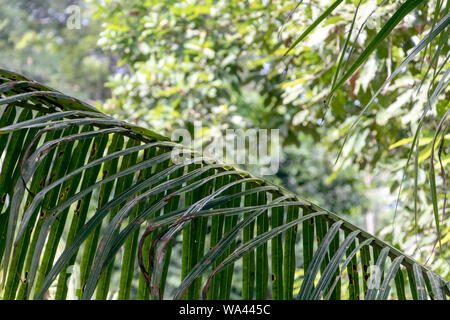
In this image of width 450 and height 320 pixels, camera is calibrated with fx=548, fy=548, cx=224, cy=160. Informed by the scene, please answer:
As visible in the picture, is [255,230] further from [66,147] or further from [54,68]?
[54,68]

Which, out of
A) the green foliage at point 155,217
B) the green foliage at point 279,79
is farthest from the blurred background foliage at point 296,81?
the green foliage at point 155,217

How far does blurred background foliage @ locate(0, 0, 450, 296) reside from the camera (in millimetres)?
1618

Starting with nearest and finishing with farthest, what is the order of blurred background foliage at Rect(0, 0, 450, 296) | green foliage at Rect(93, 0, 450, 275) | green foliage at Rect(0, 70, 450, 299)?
green foliage at Rect(0, 70, 450, 299) < blurred background foliage at Rect(0, 0, 450, 296) < green foliage at Rect(93, 0, 450, 275)

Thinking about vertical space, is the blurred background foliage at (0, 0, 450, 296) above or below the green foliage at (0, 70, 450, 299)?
above

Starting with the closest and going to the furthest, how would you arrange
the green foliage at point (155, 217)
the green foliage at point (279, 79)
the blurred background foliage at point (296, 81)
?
1. the green foliage at point (155, 217)
2. the blurred background foliage at point (296, 81)
3. the green foliage at point (279, 79)

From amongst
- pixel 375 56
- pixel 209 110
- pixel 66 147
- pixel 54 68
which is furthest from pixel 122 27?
pixel 54 68

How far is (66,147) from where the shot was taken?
27.4 inches

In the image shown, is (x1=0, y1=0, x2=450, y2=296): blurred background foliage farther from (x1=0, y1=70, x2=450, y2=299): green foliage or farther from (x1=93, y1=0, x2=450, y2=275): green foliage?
(x1=0, y1=70, x2=450, y2=299): green foliage

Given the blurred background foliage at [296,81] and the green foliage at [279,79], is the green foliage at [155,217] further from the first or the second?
the green foliage at [279,79]

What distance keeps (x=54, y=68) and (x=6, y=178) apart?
971 cm

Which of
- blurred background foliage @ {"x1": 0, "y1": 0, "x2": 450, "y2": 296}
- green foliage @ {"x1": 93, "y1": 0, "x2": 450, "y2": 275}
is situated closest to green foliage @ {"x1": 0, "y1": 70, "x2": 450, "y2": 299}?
blurred background foliage @ {"x1": 0, "y1": 0, "x2": 450, "y2": 296}

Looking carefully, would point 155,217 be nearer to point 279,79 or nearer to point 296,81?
point 296,81

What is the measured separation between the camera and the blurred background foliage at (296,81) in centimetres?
162

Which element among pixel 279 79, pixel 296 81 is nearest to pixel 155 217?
pixel 296 81
